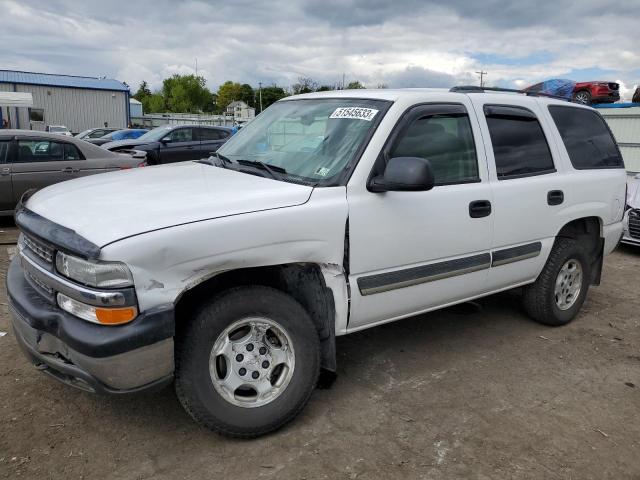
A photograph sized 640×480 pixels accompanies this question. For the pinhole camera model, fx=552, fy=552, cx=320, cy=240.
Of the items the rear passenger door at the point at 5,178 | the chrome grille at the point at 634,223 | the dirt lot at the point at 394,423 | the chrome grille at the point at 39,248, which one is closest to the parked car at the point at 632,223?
the chrome grille at the point at 634,223

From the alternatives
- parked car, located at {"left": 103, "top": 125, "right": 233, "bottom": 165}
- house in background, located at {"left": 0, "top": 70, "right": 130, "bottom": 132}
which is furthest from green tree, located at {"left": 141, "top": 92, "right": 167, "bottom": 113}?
parked car, located at {"left": 103, "top": 125, "right": 233, "bottom": 165}

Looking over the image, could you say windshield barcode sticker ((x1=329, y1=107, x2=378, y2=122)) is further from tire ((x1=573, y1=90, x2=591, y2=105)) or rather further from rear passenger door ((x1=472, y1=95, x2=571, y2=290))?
tire ((x1=573, y1=90, x2=591, y2=105))

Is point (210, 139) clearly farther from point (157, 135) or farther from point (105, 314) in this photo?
point (105, 314)

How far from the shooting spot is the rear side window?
14.8 ft

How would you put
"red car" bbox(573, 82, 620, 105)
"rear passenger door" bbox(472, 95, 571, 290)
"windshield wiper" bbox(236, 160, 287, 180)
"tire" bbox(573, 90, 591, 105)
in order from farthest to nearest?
"tire" bbox(573, 90, 591, 105) → "red car" bbox(573, 82, 620, 105) → "rear passenger door" bbox(472, 95, 571, 290) → "windshield wiper" bbox(236, 160, 287, 180)

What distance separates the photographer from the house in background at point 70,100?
39781mm

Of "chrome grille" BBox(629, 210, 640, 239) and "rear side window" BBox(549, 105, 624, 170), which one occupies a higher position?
"rear side window" BBox(549, 105, 624, 170)

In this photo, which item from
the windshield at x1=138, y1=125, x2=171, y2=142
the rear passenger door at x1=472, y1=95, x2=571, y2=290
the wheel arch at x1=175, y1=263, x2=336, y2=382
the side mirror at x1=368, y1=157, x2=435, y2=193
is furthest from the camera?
the windshield at x1=138, y1=125, x2=171, y2=142

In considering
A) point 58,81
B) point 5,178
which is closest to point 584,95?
point 5,178

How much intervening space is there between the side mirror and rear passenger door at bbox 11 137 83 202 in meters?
6.60

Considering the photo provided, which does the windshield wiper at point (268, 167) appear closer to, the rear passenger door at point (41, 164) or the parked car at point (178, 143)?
the rear passenger door at point (41, 164)

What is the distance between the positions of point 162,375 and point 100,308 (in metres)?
0.43

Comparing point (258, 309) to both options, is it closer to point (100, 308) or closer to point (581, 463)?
point (100, 308)

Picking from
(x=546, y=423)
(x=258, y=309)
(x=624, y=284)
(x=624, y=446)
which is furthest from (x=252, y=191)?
(x=624, y=284)
